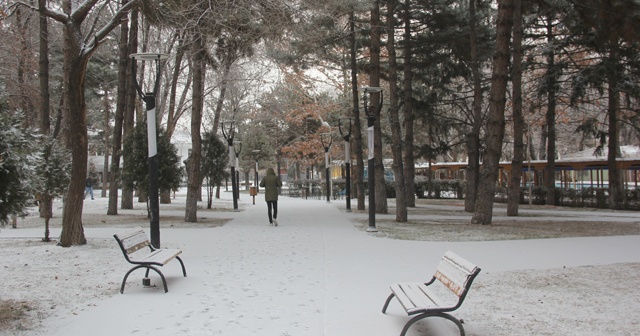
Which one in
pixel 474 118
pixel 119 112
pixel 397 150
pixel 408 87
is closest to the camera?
pixel 397 150

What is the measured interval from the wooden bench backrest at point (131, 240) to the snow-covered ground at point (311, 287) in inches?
22.8

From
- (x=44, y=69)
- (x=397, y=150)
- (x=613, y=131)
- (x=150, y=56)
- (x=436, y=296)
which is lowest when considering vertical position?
(x=436, y=296)

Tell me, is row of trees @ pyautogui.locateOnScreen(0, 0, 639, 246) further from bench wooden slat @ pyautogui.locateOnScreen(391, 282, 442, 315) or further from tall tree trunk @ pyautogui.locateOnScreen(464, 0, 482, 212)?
bench wooden slat @ pyautogui.locateOnScreen(391, 282, 442, 315)

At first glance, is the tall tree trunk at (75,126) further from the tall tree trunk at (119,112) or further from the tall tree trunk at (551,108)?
the tall tree trunk at (551,108)

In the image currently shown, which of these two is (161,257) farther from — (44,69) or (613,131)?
(613,131)

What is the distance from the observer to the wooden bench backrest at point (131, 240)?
702 centimetres

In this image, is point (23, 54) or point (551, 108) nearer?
point (23, 54)

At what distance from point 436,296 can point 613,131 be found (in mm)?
22565

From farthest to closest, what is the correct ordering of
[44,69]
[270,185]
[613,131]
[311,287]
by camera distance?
[613,131], [44,69], [270,185], [311,287]

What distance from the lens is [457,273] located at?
5.24 metres

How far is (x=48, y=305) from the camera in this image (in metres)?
6.48

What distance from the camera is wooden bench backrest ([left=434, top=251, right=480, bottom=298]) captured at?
15.7 ft

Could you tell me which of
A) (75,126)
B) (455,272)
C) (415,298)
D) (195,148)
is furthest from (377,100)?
(415,298)

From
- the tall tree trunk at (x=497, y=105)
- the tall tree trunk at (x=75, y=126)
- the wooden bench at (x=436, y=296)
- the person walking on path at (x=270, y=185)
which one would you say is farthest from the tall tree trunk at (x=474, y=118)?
the wooden bench at (x=436, y=296)
